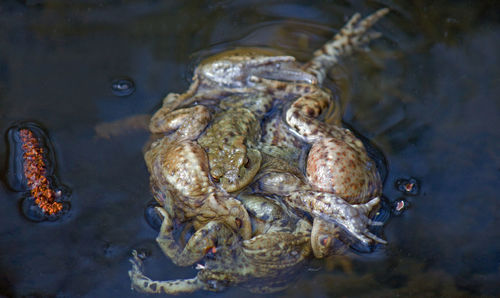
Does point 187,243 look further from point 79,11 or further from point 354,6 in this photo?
point 354,6

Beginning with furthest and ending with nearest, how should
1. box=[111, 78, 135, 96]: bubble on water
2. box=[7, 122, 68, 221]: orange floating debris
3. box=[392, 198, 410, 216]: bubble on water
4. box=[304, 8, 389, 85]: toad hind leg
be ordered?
box=[304, 8, 389, 85]: toad hind leg
box=[111, 78, 135, 96]: bubble on water
box=[392, 198, 410, 216]: bubble on water
box=[7, 122, 68, 221]: orange floating debris

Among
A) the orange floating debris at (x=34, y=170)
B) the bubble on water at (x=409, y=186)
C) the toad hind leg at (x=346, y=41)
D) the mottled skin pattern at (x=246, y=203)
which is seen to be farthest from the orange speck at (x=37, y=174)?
the bubble on water at (x=409, y=186)

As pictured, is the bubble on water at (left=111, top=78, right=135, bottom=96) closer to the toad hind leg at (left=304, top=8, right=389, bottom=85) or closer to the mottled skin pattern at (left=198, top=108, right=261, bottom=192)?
the mottled skin pattern at (left=198, top=108, right=261, bottom=192)

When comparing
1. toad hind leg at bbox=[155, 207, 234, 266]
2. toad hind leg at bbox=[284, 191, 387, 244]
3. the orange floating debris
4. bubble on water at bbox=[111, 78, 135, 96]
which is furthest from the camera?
bubble on water at bbox=[111, 78, 135, 96]

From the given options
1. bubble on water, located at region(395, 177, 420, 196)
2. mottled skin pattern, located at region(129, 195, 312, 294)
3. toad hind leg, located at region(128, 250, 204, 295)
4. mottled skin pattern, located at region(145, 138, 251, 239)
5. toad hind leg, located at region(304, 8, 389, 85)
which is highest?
toad hind leg, located at region(304, 8, 389, 85)

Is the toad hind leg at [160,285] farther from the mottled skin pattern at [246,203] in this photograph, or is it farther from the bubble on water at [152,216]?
the bubble on water at [152,216]

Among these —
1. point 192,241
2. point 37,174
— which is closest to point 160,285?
point 192,241

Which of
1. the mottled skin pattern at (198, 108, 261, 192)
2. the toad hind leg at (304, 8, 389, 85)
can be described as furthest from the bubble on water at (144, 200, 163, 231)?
the toad hind leg at (304, 8, 389, 85)
